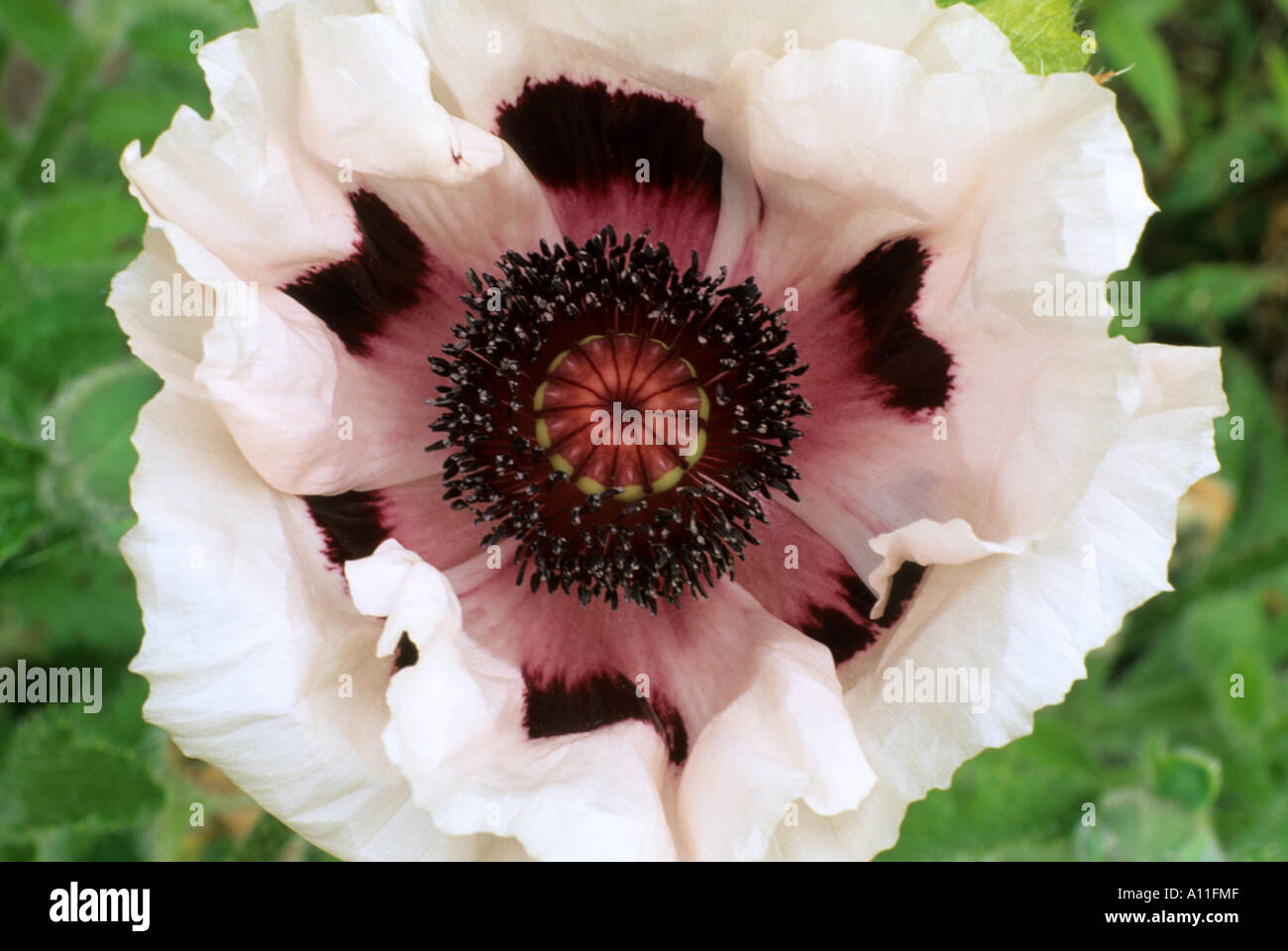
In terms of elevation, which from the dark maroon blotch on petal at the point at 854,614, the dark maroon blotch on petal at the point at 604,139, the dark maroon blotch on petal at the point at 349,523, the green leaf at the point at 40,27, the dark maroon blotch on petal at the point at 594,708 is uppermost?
the green leaf at the point at 40,27

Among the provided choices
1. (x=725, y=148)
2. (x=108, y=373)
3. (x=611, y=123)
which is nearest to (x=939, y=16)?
(x=725, y=148)

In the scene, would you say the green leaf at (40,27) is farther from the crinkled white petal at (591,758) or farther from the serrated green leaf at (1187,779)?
the serrated green leaf at (1187,779)

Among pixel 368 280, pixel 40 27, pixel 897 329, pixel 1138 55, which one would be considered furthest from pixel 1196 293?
pixel 40 27

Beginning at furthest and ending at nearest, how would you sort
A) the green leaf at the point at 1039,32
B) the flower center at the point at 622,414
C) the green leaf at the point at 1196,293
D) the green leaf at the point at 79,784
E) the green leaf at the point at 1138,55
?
the green leaf at the point at 1196,293 → the green leaf at the point at 1138,55 → the green leaf at the point at 79,784 → the flower center at the point at 622,414 → the green leaf at the point at 1039,32

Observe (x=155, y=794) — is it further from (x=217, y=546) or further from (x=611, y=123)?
(x=611, y=123)

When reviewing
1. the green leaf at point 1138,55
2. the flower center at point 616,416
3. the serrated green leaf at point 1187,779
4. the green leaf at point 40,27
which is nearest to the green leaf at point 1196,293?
the green leaf at point 1138,55

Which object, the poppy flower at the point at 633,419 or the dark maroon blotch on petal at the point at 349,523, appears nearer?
the poppy flower at the point at 633,419

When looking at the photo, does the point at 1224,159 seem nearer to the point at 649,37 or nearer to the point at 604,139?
the point at 604,139
